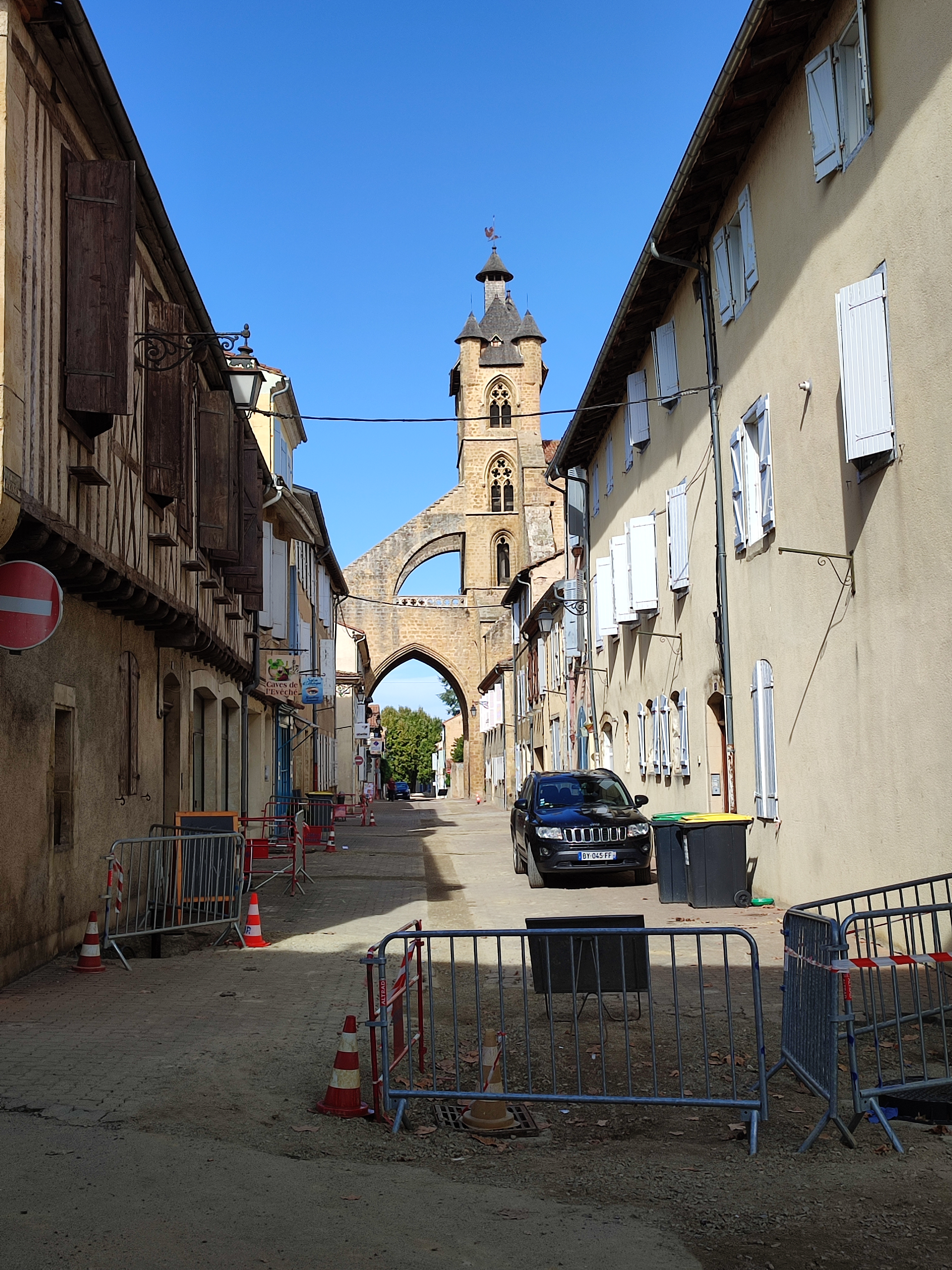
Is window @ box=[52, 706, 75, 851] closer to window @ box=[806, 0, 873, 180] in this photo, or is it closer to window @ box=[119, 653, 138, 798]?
window @ box=[119, 653, 138, 798]

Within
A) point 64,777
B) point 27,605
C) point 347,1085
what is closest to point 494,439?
point 64,777

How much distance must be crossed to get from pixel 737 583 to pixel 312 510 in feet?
58.2

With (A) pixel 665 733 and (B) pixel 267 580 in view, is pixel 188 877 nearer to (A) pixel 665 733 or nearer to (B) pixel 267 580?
(A) pixel 665 733

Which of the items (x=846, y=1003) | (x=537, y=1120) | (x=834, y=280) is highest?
(x=834, y=280)

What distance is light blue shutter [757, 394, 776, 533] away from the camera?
12812mm

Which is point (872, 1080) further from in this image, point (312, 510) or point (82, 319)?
point (312, 510)

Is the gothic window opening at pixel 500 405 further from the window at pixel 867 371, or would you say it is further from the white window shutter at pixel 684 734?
the window at pixel 867 371

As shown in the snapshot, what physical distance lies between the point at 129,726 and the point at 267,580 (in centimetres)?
898

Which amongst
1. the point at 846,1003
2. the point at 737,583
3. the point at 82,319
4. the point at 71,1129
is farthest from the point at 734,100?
the point at 71,1129

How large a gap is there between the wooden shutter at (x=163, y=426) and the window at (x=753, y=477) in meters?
5.87

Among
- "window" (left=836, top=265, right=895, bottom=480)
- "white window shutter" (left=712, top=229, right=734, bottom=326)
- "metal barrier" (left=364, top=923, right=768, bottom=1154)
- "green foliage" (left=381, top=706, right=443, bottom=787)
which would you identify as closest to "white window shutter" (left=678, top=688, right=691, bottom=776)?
"white window shutter" (left=712, top=229, right=734, bottom=326)

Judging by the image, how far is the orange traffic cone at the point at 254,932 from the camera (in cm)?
1041

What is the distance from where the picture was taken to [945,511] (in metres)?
8.48

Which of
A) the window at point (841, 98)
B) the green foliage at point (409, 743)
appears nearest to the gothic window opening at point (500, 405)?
the green foliage at point (409, 743)
